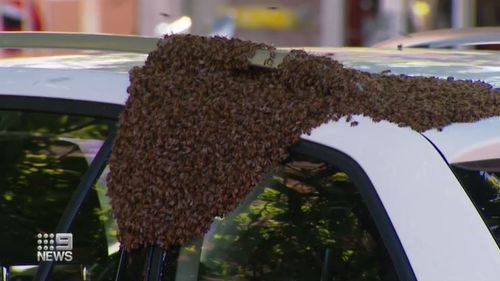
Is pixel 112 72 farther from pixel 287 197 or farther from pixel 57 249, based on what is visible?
pixel 287 197

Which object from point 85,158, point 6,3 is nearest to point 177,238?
point 85,158

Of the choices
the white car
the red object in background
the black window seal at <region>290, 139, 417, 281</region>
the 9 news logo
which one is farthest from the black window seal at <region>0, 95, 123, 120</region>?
the red object in background

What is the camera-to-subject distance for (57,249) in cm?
237

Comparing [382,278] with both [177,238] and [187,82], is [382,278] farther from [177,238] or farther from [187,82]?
[187,82]

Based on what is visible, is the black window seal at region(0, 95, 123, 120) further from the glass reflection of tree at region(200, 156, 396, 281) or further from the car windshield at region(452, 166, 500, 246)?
the car windshield at region(452, 166, 500, 246)

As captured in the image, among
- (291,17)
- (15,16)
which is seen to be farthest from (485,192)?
(15,16)

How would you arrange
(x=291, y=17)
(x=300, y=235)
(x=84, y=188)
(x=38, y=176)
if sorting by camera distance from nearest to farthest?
(x=300, y=235)
(x=84, y=188)
(x=38, y=176)
(x=291, y=17)

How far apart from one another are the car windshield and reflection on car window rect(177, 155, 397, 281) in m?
0.18

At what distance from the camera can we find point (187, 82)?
7.38ft

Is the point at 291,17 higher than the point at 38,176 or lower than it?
higher

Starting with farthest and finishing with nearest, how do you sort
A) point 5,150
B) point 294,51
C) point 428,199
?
1. point 5,150
2. point 294,51
3. point 428,199

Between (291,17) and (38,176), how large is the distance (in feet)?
21.0

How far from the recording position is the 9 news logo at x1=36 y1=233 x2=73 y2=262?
2354mm

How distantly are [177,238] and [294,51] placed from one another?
46cm
